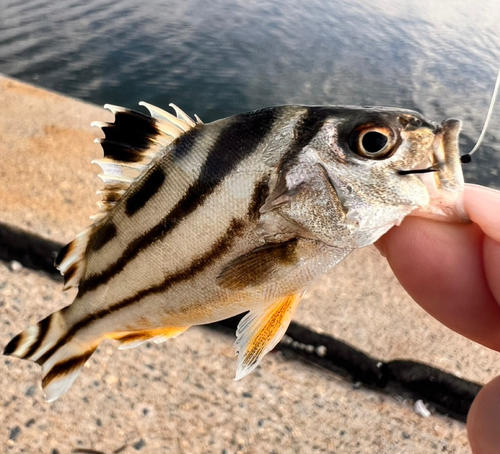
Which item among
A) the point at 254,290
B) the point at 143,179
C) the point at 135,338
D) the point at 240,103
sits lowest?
the point at 240,103

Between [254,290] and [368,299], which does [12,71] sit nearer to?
[368,299]

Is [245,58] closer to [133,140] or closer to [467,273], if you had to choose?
[133,140]

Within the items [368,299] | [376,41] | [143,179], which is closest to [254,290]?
[143,179]

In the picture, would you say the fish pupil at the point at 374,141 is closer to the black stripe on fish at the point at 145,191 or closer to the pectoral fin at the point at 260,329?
the pectoral fin at the point at 260,329

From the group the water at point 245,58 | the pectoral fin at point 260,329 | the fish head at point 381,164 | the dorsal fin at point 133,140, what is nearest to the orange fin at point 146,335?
the pectoral fin at point 260,329

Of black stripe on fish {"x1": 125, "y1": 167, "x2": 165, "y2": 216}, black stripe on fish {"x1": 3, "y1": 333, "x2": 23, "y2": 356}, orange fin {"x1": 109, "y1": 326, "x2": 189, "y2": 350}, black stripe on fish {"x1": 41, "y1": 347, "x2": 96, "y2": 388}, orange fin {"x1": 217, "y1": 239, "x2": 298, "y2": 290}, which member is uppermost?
black stripe on fish {"x1": 125, "y1": 167, "x2": 165, "y2": 216}

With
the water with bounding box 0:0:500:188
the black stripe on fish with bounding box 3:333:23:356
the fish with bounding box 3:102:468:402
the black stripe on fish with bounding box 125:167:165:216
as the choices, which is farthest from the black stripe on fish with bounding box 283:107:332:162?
the water with bounding box 0:0:500:188

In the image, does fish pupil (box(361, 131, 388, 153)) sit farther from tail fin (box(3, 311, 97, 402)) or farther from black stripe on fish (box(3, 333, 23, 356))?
black stripe on fish (box(3, 333, 23, 356))

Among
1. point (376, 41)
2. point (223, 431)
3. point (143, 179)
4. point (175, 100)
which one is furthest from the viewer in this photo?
point (376, 41)
